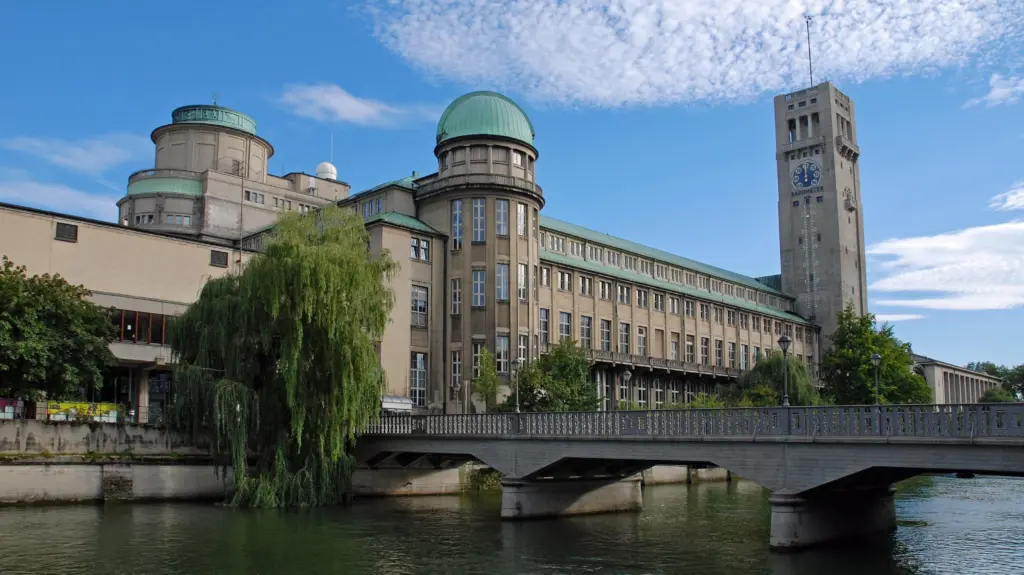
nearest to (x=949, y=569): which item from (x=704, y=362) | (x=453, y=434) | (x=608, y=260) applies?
(x=453, y=434)

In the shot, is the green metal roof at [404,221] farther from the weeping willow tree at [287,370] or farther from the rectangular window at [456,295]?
the weeping willow tree at [287,370]

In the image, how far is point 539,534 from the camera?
34.1 m

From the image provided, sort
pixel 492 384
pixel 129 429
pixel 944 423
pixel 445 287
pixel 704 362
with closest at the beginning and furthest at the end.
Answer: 1. pixel 944 423
2. pixel 129 429
3. pixel 492 384
4. pixel 445 287
5. pixel 704 362

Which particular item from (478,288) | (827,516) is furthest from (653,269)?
(827,516)

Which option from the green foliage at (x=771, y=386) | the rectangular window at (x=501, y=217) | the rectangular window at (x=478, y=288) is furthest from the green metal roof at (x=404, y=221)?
the green foliage at (x=771, y=386)

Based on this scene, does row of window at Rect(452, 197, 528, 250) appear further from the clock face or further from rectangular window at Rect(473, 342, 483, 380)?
the clock face

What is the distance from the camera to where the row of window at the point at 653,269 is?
78.3 meters

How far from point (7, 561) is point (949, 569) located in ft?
87.1

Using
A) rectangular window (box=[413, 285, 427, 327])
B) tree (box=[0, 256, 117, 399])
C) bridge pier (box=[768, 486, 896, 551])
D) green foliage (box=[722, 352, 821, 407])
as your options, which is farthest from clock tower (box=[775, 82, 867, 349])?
tree (box=[0, 256, 117, 399])

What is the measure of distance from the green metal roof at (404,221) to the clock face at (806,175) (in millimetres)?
64786

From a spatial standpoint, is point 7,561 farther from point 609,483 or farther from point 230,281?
point 609,483

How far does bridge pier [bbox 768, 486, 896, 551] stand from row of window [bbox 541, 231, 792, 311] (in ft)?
148

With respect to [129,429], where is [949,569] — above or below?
below

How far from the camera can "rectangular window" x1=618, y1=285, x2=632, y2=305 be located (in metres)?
80.9
